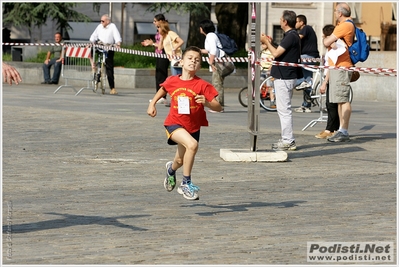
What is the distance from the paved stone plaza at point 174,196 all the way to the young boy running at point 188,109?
11.7 inches

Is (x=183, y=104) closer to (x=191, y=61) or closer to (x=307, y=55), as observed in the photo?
(x=191, y=61)

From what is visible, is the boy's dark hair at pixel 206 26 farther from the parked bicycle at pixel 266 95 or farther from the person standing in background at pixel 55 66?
the person standing in background at pixel 55 66

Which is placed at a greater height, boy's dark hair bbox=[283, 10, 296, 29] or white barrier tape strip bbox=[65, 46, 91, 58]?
boy's dark hair bbox=[283, 10, 296, 29]

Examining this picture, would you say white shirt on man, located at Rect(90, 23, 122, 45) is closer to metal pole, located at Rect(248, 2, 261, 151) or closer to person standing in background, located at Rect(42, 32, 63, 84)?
person standing in background, located at Rect(42, 32, 63, 84)

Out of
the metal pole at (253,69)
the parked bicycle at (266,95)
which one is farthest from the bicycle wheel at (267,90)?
the metal pole at (253,69)

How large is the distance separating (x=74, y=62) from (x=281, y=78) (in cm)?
1205

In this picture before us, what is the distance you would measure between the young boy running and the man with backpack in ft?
17.6

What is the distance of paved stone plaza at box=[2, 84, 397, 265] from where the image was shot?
6.75 metres

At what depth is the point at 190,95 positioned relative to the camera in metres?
8.76

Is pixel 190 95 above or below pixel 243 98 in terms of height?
above

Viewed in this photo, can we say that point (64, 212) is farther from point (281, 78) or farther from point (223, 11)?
point (223, 11)

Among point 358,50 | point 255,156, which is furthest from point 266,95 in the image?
point 255,156

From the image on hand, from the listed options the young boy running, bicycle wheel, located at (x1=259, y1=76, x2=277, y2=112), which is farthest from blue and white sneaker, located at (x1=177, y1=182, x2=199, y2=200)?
bicycle wheel, located at (x1=259, y1=76, x2=277, y2=112)

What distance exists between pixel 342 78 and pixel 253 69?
2449 mm
